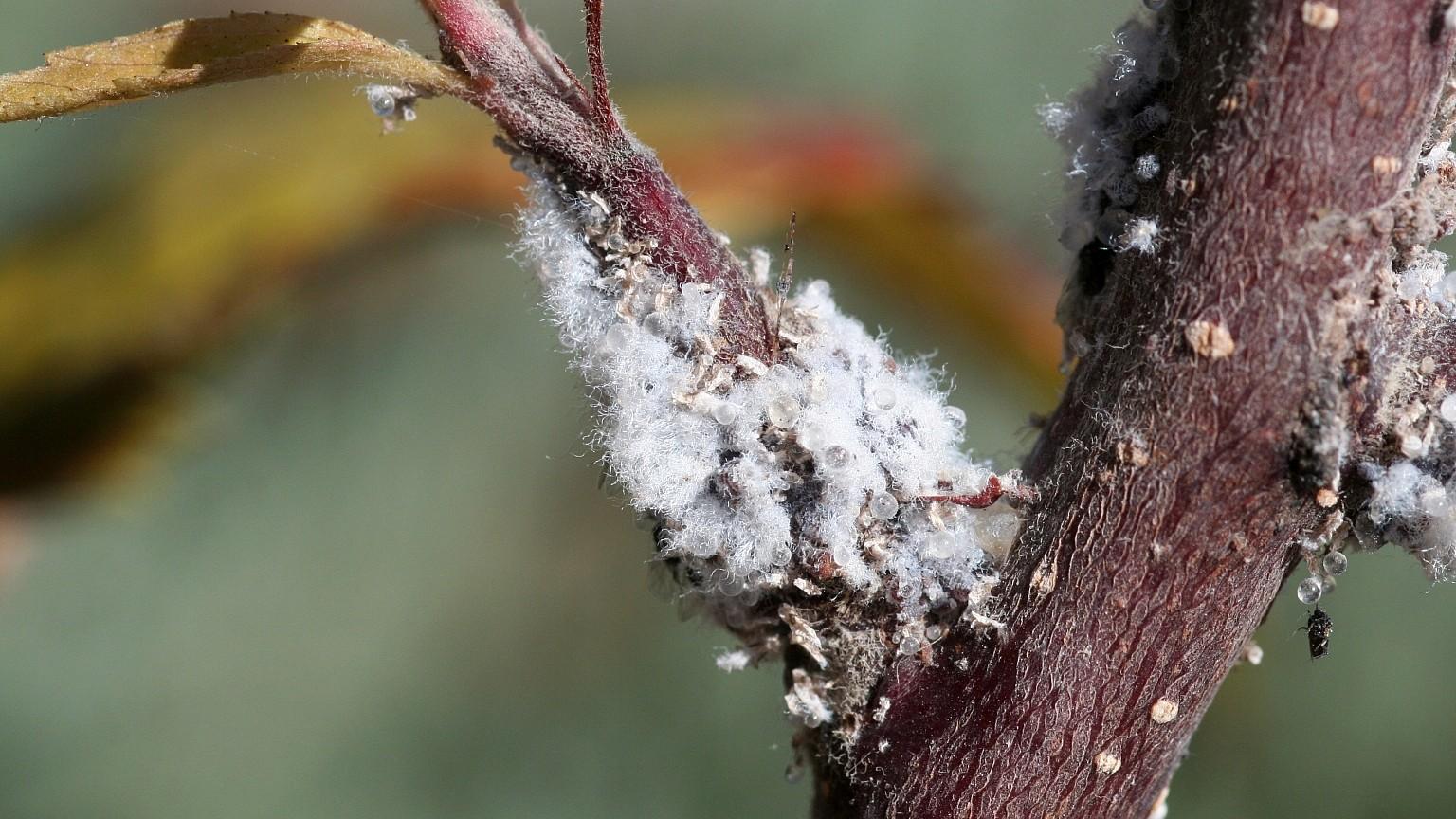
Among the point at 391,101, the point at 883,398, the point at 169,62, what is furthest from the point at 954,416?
the point at 169,62

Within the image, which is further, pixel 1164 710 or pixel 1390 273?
pixel 1164 710

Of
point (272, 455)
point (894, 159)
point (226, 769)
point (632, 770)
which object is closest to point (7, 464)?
point (272, 455)

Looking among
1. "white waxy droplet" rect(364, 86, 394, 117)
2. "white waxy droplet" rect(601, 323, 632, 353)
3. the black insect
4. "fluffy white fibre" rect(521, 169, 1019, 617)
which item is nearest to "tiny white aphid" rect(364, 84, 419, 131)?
"white waxy droplet" rect(364, 86, 394, 117)

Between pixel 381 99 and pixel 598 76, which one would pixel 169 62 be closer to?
pixel 381 99

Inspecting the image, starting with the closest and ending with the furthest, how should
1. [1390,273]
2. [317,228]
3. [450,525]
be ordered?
1. [1390,273]
2. [317,228]
3. [450,525]

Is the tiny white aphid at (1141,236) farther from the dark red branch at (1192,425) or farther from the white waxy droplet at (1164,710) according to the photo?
the white waxy droplet at (1164,710)

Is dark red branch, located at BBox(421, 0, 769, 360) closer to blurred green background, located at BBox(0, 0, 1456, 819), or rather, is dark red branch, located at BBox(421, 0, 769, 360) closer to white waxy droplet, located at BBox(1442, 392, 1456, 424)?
white waxy droplet, located at BBox(1442, 392, 1456, 424)

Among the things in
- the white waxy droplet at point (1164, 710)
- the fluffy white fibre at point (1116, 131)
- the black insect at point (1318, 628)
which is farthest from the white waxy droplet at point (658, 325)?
the black insect at point (1318, 628)
